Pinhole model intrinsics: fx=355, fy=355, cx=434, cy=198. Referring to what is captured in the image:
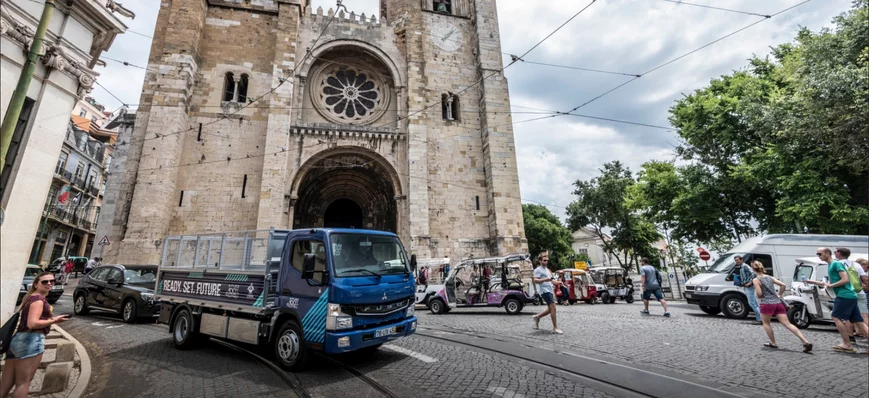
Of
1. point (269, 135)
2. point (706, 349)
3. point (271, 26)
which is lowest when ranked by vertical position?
point (706, 349)

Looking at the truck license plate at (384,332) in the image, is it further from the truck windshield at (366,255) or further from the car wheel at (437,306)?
the car wheel at (437,306)

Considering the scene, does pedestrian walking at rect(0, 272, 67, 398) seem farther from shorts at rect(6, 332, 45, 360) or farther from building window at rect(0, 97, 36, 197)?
building window at rect(0, 97, 36, 197)

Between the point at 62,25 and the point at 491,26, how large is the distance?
18.0 metres

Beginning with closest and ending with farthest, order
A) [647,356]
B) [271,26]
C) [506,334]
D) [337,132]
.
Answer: [647,356] < [506,334] < [337,132] < [271,26]

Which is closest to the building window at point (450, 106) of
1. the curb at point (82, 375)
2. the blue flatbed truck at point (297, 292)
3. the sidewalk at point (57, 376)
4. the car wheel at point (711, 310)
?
the car wheel at point (711, 310)

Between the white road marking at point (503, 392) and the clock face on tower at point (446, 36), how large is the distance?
1832cm

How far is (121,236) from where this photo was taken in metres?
13.6

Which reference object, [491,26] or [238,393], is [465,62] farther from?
[238,393]

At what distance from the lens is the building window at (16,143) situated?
382 centimetres

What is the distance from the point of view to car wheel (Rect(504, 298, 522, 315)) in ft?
33.6

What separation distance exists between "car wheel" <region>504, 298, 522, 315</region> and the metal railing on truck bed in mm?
7164

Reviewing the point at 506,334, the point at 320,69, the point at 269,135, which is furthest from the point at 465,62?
the point at 506,334

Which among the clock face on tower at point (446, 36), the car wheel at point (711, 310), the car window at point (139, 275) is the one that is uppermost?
the clock face on tower at point (446, 36)

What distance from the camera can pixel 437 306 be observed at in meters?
10.9
